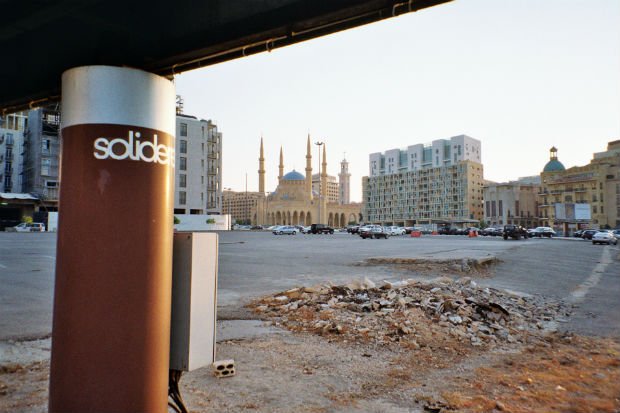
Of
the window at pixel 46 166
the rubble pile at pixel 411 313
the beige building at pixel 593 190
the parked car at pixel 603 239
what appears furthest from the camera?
the beige building at pixel 593 190

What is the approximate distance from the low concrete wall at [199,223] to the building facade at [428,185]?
75.9m

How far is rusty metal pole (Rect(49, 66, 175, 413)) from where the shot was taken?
290 centimetres

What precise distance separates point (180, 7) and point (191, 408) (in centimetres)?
343

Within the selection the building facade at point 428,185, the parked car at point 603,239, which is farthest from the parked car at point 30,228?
the building facade at point 428,185

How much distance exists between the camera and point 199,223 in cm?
7050

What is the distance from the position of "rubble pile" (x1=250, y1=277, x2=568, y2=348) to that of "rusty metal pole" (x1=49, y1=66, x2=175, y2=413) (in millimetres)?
4284

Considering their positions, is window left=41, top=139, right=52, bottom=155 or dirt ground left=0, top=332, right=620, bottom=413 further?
window left=41, top=139, right=52, bottom=155

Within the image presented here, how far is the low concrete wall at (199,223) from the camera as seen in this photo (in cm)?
6669

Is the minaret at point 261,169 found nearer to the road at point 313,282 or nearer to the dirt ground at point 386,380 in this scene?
the road at point 313,282

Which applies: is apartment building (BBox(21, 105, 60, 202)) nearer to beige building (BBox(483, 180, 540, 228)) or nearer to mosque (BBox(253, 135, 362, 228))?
mosque (BBox(253, 135, 362, 228))

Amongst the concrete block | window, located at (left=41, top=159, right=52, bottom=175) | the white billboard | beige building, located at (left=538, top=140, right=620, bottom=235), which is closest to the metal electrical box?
the concrete block

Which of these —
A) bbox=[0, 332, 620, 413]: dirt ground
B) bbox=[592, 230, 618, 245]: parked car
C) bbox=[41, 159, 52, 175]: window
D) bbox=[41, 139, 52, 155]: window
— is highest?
bbox=[41, 139, 52, 155]: window

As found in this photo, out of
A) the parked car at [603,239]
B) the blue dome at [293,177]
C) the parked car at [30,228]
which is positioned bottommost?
the parked car at [603,239]

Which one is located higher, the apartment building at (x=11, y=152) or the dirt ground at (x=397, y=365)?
the apartment building at (x=11, y=152)
